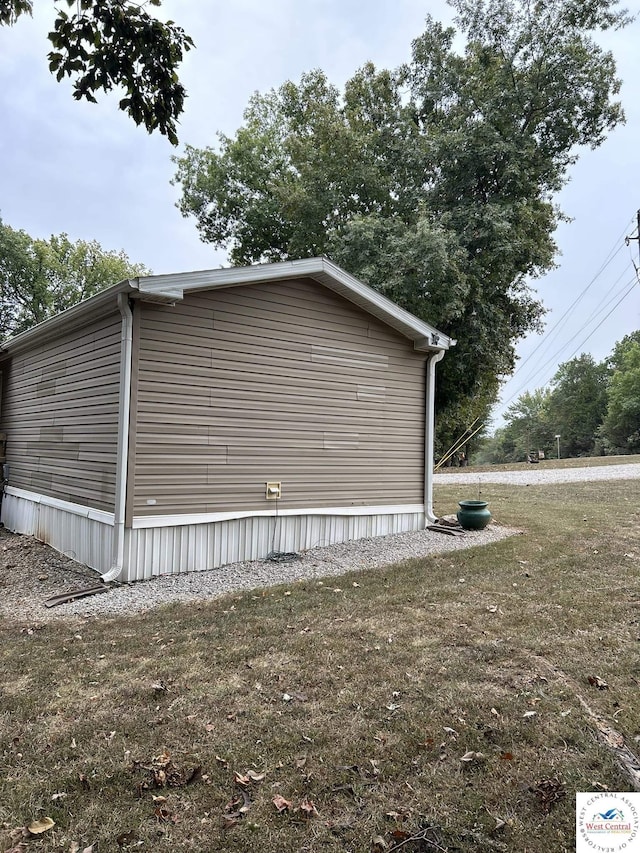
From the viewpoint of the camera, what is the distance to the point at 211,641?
3818 millimetres

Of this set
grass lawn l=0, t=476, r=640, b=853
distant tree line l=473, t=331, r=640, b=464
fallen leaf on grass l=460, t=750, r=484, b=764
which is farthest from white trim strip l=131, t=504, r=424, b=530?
distant tree line l=473, t=331, r=640, b=464

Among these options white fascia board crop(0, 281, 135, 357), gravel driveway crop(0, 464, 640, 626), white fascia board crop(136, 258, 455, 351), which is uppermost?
white fascia board crop(136, 258, 455, 351)

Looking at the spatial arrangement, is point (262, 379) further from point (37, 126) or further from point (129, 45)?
point (37, 126)

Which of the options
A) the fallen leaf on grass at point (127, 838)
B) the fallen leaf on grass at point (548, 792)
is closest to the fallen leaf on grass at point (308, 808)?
the fallen leaf on grass at point (127, 838)

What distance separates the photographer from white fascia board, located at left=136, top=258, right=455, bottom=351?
5.49 m

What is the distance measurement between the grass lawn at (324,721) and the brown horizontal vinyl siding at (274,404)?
1.78 metres

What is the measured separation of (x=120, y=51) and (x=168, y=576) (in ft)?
15.8

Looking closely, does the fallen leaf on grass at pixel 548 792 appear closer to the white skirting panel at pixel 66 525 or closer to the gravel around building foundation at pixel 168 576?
the gravel around building foundation at pixel 168 576

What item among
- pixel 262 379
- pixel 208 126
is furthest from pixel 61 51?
pixel 208 126

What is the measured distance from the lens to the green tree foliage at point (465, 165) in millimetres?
13570

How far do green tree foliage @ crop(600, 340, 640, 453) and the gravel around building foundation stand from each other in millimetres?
43230

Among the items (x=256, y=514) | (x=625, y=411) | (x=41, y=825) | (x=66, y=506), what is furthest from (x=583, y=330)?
(x=41, y=825)

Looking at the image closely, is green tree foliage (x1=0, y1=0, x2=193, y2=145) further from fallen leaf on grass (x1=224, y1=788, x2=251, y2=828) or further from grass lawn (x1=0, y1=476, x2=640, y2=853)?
fallen leaf on grass (x1=224, y1=788, x2=251, y2=828)

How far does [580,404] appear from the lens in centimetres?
5431
